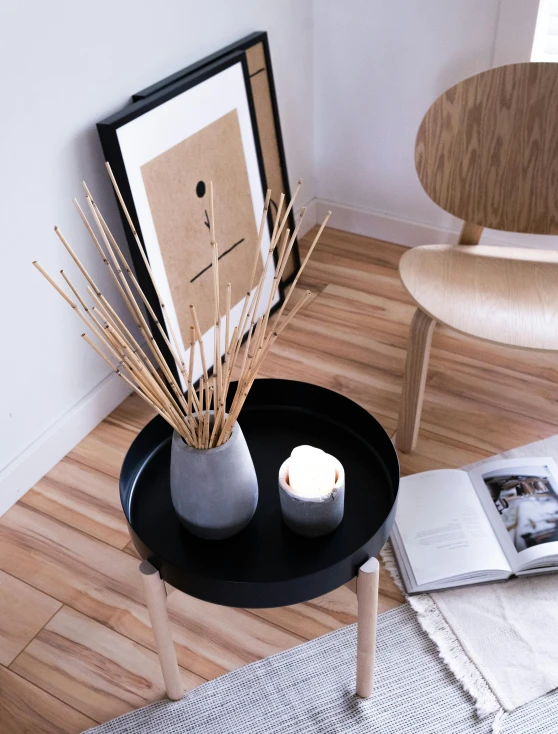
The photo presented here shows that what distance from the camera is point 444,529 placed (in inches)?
56.1

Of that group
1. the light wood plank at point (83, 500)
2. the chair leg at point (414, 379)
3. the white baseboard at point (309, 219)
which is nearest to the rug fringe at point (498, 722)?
the chair leg at point (414, 379)

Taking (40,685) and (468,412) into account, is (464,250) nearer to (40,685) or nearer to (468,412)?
(468,412)

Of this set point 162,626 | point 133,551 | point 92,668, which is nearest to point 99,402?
point 133,551

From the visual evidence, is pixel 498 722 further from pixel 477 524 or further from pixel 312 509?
pixel 312 509

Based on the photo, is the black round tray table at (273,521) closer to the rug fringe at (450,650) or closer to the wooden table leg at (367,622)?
the wooden table leg at (367,622)

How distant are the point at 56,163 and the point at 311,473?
0.82 metres

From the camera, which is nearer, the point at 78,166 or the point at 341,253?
the point at 78,166

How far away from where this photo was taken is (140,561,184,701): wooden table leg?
103 centimetres

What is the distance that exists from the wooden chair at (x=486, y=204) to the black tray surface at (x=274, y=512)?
0.37 m

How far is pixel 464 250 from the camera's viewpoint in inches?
64.8

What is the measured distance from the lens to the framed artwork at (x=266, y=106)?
177 cm

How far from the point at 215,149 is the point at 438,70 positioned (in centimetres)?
67

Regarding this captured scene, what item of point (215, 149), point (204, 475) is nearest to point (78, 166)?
point (215, 149)

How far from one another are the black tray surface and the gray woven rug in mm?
323
